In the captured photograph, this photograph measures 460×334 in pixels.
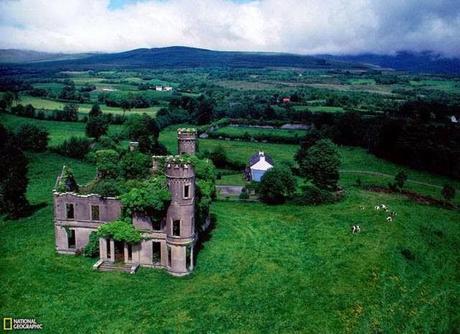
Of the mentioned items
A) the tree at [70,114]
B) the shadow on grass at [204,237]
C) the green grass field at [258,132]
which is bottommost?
the green grass field at [258,132]

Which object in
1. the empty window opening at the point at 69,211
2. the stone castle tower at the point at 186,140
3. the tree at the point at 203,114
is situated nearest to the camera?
the empty window opening at the point at 69,211

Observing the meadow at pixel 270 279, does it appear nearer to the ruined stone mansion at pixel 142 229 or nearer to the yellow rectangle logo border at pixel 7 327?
the yellow rectangle logo border at pixel 7 327

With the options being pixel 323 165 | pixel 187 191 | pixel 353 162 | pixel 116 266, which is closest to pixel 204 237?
pixel 187 191

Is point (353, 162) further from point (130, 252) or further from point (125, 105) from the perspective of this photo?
point (125, 105)

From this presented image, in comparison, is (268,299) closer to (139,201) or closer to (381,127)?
(139,201)

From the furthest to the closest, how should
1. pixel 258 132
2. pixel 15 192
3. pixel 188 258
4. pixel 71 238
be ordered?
pixel 258 132, pixel 15 192, pixel 71 238, pixel 188 258

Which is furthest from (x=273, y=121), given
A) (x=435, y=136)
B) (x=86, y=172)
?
(x=86, y=172)

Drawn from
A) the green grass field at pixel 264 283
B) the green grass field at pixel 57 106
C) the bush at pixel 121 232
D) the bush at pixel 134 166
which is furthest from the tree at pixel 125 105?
the bush at pixel 121 232
